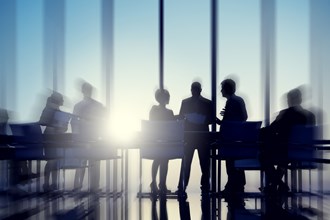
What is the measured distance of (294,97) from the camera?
536 cm

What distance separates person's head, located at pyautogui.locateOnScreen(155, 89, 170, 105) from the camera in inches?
223

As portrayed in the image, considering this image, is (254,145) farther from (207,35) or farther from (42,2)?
(42,2)

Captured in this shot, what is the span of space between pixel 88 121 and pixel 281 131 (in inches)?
82.1

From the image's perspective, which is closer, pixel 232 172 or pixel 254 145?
pixel 254 145

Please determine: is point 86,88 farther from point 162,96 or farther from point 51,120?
point 162,96

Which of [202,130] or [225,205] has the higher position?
[202,130]

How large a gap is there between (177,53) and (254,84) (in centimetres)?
120

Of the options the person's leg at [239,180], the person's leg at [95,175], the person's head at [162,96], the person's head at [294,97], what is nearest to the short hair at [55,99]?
the person's leg at [95,175]

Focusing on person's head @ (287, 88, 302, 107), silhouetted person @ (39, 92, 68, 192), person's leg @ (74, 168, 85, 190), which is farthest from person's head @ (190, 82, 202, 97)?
person's leg @ (74, 168, 85, 190)

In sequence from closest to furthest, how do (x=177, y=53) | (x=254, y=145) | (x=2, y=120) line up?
(x=254, y=145)
(x=2, y=120)
(x=177, y=53)

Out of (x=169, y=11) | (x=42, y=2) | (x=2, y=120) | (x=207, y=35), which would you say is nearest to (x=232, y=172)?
(x=207, y=35)

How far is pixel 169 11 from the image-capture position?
23.6 feet

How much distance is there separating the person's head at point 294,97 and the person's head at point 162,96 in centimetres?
135

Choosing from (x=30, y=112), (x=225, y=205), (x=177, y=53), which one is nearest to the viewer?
(x=225, y=205)
